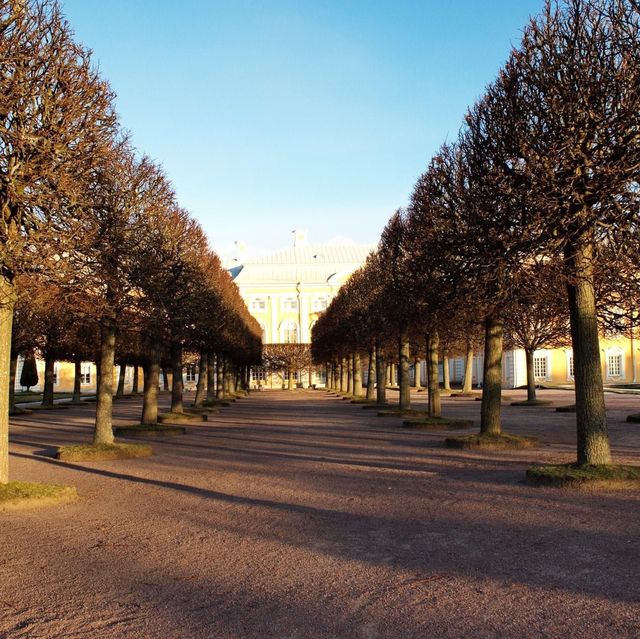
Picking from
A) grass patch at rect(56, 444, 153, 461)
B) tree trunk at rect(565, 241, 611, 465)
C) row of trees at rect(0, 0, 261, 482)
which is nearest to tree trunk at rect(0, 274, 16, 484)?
row of trees at rect(0, 0, 261, 482)

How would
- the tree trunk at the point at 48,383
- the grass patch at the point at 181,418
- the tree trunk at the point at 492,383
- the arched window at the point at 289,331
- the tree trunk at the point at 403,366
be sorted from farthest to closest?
the arched window at the point at 289,331 → the tree trunk at the point at 48,383 → the tree trunk at the point at 403,366 → the grass patch at the point at 181,418 → the tree trunk at the point at 492,383

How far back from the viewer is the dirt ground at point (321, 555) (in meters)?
4.92

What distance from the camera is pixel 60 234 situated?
9602mm

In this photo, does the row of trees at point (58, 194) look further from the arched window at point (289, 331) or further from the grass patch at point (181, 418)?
the arched window at point (289, 331)

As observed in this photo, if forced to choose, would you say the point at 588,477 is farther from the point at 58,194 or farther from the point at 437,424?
the point at 437,424

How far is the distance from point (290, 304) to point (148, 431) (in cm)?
7504

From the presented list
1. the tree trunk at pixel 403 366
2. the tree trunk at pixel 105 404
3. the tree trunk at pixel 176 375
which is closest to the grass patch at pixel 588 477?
the tree trunk at pixel 105 404

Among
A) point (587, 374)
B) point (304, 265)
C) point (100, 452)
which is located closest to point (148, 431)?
point (100, 452)

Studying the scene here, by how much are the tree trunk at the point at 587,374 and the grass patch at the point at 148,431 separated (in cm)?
1285

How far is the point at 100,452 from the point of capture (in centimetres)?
1449

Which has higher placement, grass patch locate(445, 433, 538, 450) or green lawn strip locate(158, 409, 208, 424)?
grass patch locate(445, 433, 538, 450)

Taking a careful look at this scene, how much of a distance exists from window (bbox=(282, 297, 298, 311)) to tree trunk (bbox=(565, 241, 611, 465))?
8470 cm

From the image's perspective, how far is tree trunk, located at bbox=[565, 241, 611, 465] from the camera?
1043cm

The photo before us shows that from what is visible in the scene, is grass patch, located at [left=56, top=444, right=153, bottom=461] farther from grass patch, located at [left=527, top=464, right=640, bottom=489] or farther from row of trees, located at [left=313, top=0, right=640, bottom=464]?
grass patch, located at [left=527, top=464, right=640, bottom=489]
